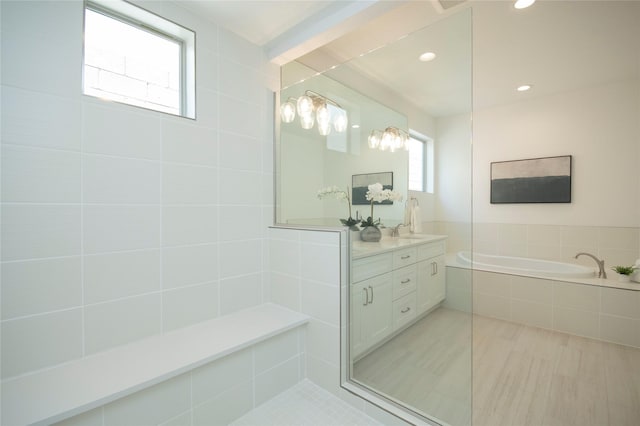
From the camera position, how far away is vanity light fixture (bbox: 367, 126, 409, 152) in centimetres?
150

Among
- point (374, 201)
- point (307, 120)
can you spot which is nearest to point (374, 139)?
point (374, 201)

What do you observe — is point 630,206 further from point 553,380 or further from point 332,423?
point 332,423

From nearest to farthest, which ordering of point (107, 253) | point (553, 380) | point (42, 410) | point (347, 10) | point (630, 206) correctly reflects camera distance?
point (42, 410) < point (107, 253) < point (347, 10) < point (553, 380) < point (630, 206)

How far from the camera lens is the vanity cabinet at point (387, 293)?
1577 millimetres

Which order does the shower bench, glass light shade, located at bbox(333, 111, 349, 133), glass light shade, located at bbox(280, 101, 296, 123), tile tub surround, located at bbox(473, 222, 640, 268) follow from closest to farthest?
the shower bench < glass light shade, located at bbox(333, 111, 349, 133) < glass light shade, located at bbox(280, 101, 296, 123) < tile tub surround, located at bbox(473, 222, 640, 268)

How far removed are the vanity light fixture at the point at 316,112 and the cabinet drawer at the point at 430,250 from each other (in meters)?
0.88

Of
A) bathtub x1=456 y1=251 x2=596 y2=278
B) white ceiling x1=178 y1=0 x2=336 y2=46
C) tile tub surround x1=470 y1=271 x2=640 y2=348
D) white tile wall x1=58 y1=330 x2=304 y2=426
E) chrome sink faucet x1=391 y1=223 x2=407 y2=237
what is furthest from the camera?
bathtub x1=456 y1=251 x2=596 y2=278

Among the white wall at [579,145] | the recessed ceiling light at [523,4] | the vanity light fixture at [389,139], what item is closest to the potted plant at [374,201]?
the vanity light fixture at [389,139]

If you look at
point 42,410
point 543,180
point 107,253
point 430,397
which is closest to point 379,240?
point 430,397

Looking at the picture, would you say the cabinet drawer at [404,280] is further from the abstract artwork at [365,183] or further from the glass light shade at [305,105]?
the glass light shade at [305,105]

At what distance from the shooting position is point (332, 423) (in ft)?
4.91

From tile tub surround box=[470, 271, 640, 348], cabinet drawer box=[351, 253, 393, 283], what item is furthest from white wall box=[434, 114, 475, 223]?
tile tub surround box=[470, 271, 640, 348]

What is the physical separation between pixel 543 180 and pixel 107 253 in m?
4.49

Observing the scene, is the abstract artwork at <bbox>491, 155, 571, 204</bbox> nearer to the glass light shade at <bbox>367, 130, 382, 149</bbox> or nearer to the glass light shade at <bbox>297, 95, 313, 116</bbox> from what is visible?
the glass light shade at <bbox>367, 130, 382, 149</bbox>
